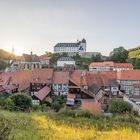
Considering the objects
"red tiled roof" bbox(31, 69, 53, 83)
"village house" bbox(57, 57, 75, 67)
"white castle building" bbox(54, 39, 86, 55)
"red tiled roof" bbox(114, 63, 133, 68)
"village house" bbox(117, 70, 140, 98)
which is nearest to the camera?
"red tiled roof" bbox(31, 69, 53, 83)

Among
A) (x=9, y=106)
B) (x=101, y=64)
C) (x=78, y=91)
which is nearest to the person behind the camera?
(x=9, y=106)

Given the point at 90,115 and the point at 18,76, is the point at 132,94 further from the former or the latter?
the point at 90,115

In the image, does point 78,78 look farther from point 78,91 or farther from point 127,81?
point 127,81

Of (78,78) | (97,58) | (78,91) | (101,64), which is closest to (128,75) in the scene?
(78,78)

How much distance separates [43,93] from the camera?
57594mm

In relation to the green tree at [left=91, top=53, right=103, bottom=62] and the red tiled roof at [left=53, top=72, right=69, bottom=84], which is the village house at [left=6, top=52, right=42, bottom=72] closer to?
the green tree at [left=91, top=53, right=103, bottom=62]

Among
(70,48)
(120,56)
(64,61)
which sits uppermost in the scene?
(70,48)

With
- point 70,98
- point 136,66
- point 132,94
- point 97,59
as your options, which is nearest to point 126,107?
point 70,98

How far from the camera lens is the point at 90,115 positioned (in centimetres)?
1969

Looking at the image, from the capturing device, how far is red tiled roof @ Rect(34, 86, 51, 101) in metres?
54.1

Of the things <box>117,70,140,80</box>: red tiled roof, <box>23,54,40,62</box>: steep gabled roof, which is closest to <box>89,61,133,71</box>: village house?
<box>117,70,140,80</box>: red tiled roof

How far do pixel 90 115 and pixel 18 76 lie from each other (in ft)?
Answer: 161

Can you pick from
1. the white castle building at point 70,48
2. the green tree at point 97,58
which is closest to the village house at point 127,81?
the green tree at point 97,58

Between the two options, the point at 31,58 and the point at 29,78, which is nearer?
the point at 29,78
